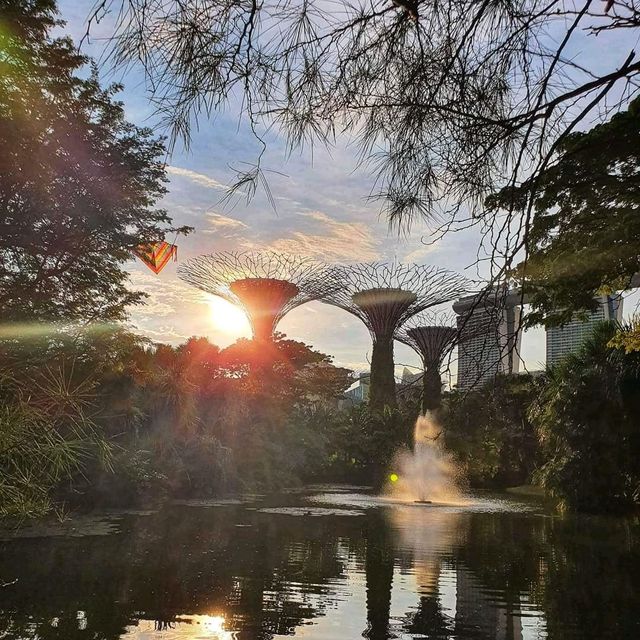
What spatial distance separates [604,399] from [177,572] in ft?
32.2

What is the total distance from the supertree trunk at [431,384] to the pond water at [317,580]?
2925mm

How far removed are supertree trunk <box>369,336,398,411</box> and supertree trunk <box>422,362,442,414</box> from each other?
1010 inches

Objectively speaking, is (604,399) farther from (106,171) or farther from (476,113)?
(476,113)

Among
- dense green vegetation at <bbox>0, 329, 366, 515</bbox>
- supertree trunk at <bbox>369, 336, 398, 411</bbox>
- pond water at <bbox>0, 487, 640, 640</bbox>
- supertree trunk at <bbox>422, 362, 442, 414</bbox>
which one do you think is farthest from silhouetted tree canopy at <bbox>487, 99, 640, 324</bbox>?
supertree trunk at <bbox>369, 336, 398, 411</bbox>

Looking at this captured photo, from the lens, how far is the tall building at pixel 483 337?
215 cm

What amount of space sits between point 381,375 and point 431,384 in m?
27.7

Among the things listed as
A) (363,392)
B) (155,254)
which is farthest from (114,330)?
(363,392)

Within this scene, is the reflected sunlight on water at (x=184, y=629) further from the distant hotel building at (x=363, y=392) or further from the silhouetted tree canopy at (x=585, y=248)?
the distant hotel building at (x=363, y=392)

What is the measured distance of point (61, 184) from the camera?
1198 centimetres

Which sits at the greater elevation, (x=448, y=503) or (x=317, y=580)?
(x=448, y=503)

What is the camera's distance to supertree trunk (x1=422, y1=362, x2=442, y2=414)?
2.14 m

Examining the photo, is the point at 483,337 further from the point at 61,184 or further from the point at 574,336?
the point at 574,336

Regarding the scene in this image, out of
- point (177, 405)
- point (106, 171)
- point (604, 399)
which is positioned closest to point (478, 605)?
point (604, 399)

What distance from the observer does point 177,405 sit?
1798 centimetres
